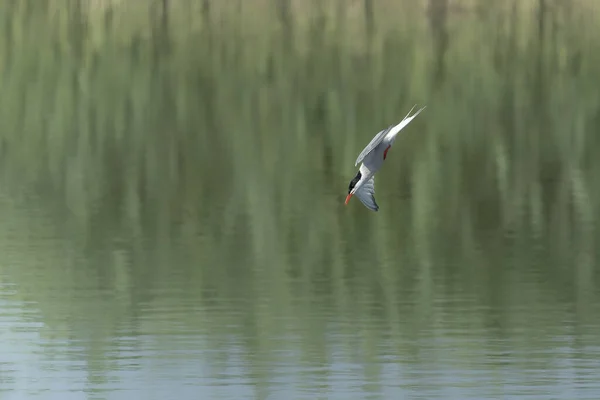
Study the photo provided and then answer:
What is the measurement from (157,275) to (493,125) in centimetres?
787

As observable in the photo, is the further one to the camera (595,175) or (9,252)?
(595,175)

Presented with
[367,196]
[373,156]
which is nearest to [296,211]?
[367,196]

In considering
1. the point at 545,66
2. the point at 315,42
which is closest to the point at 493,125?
the point at 545,66

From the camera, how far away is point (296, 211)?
629 inches

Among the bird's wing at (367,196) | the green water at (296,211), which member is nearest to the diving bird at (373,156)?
the bird's wing at (367,196)

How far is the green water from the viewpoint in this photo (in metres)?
11.2

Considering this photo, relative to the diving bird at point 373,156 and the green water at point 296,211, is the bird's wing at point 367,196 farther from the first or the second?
the green water at point 296,211

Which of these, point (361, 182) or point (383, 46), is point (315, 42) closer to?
point (383, 46)

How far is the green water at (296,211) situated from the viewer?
36.8ft

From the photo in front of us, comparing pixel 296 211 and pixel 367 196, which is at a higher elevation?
pixel 367 196

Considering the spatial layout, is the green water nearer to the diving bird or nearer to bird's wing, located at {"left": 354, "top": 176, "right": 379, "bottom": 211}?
bird's wing, located at {"left": 354, "top": 176, "right": 379, "bottom": 211}

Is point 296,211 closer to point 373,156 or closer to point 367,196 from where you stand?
point 367,196

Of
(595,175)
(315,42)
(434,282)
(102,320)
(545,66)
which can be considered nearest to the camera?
(102,320)

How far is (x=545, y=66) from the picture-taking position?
24.9 metres
